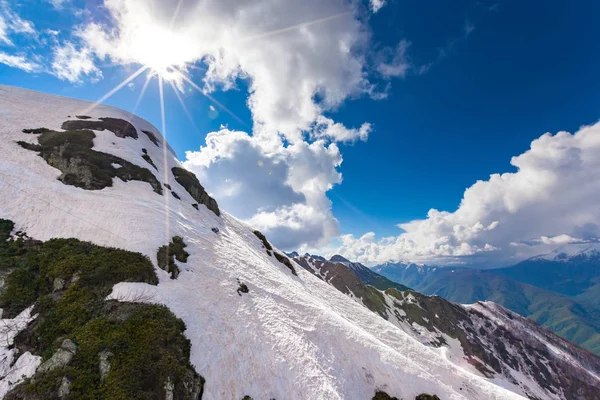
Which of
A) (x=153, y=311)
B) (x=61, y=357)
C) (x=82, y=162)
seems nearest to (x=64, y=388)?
(x=61, y=357)

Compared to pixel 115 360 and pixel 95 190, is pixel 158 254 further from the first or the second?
pixel 95 190

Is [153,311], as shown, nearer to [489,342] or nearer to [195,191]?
[195,191]

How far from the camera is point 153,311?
16422 millimetres

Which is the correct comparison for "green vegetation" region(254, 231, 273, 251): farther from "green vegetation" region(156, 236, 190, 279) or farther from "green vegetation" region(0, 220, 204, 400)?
"green vegetation" region(0, 220, 204, 400)

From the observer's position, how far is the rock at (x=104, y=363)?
12381 mm

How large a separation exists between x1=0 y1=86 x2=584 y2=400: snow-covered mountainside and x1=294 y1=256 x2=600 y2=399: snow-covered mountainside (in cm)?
12503

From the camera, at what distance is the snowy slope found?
56.9ft

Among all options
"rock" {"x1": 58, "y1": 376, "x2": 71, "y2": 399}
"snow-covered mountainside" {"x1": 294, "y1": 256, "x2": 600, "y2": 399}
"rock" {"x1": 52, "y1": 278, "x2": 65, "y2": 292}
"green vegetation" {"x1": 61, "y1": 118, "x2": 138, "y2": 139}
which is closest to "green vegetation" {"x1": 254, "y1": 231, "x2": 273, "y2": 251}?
"green vegetation" {"x1": 61, "y1": 118, "x2": 138, "y2": 139}

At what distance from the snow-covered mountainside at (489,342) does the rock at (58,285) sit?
13944cm

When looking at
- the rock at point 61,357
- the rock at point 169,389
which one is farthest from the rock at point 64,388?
the rock at point 169,389

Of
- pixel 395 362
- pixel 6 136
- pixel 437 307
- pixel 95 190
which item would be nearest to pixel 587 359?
pixel 437 307

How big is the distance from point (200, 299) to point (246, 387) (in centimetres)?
720

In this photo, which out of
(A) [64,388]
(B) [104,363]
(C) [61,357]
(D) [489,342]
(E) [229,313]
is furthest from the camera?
(D) [489,342]

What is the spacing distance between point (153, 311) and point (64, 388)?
5206 mm
